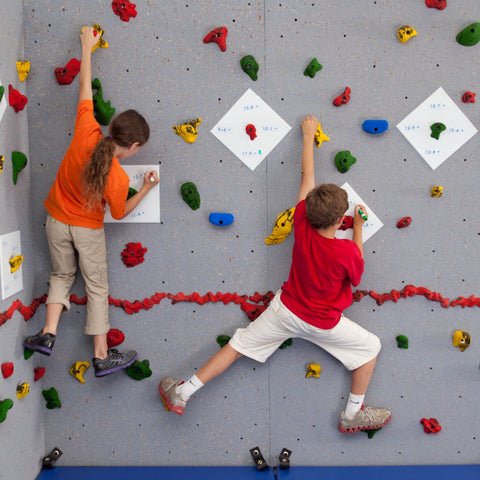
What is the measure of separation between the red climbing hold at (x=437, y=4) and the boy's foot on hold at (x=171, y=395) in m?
1.63

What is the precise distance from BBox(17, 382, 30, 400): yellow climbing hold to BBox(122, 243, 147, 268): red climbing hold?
54cm

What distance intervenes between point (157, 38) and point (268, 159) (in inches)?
22.8

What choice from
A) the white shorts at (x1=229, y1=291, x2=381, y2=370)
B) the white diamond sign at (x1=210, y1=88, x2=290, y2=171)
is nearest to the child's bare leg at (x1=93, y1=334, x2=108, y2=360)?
the white shorts at (x1=229, y1=291, x2=381, y2=370)

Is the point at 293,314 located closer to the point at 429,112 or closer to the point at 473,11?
the point at 429,112

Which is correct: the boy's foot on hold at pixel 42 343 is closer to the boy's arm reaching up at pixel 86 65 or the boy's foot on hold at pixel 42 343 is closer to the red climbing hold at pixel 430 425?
the boy's arm reaching up at pixel 86 65

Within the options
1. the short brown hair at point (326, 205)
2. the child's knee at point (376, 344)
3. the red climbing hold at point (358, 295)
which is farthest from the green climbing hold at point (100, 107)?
the child's knee at point (376, 344)

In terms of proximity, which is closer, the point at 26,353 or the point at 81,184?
the point at 81,184

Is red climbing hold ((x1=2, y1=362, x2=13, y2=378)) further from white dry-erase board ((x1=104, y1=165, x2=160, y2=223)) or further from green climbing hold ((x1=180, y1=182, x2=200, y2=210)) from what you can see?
green climbing hold ((x1=180, y1=182, x2=200, y2=210))

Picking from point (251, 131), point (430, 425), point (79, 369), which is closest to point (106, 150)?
point (251, 131)

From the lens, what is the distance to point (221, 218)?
Answer: 5.18ft

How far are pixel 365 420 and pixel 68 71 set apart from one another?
5.46 ft

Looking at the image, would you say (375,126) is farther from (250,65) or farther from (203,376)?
(203,376)

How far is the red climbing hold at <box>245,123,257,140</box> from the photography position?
154 cm

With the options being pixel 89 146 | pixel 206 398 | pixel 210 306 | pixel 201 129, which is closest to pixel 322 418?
pixel 206 398
